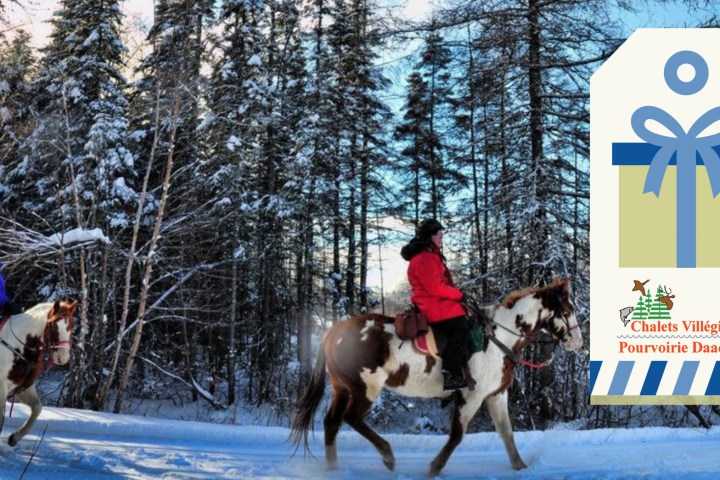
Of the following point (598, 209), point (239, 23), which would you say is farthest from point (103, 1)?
point (598, 209)

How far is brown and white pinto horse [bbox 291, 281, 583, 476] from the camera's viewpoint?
630 cm

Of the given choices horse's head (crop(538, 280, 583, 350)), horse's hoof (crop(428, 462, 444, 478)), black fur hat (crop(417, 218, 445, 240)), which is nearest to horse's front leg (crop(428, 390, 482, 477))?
horse's hoof (crop(428, 462, 444, 478))

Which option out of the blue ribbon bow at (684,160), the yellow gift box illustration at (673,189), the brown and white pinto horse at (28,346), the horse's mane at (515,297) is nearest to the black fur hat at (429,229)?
the horse's mane at (515,297)

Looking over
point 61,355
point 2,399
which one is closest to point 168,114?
point 61,355

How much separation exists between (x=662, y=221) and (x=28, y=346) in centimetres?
915

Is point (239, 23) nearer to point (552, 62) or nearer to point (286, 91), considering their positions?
point (286, 91)

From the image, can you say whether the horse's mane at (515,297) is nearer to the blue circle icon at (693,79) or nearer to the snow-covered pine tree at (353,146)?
the blue circle icon at (693,79)

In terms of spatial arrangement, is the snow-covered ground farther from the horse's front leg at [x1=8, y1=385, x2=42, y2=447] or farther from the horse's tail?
the horse's tail

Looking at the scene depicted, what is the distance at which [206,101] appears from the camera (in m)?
15.3

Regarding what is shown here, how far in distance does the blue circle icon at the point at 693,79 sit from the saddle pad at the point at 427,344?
664 centimetres

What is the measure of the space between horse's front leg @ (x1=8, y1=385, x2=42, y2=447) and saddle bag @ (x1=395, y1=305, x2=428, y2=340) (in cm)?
436

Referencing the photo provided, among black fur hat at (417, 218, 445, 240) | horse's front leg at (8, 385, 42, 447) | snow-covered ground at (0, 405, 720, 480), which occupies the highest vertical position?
black fur hat at (417, 218, 445, 240)

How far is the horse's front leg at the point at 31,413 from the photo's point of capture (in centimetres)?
691

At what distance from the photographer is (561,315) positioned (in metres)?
6.80
